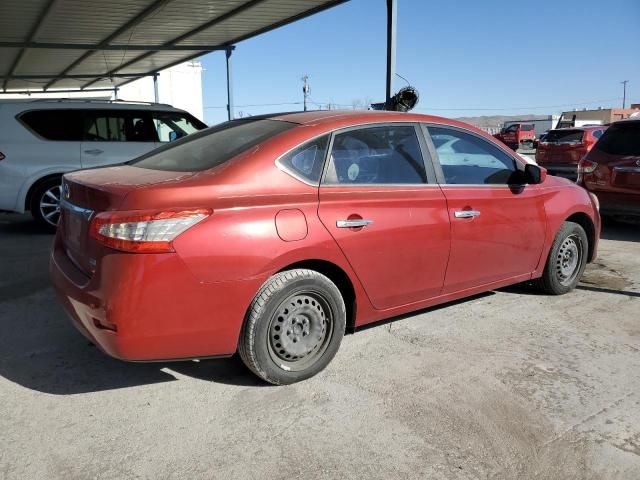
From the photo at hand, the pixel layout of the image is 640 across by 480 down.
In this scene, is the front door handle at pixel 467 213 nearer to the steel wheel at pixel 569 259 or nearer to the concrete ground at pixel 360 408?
the concrete ground at pixel 360 408

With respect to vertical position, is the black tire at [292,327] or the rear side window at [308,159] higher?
the rear side window at [308,159]

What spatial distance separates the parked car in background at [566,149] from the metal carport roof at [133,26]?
754 centimetres

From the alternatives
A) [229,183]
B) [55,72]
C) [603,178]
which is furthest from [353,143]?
[55,72]

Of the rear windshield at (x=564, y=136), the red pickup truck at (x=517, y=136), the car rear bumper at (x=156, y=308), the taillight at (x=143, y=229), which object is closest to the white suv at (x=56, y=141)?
the car rear bumper at (x=156, y=308)

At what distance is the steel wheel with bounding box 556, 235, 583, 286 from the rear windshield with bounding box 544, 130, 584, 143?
10533mm

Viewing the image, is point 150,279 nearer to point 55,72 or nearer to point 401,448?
point 401,448

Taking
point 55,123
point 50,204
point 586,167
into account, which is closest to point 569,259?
point 586,167

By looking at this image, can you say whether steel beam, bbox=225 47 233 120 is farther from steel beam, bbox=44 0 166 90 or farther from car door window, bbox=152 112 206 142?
car door window, bbox=152 112 206 142

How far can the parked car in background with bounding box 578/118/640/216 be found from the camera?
7.32 meters

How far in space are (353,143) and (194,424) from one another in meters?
1.93

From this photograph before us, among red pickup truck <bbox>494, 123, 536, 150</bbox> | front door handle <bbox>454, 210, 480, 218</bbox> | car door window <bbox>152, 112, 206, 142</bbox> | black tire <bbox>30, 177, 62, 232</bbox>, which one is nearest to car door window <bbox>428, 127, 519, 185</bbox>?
front door handle <bbox>454, 210, 480, 218</bbox>

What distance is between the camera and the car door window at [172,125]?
27.0ft

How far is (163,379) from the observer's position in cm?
333

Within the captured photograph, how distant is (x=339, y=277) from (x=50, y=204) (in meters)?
5.58
